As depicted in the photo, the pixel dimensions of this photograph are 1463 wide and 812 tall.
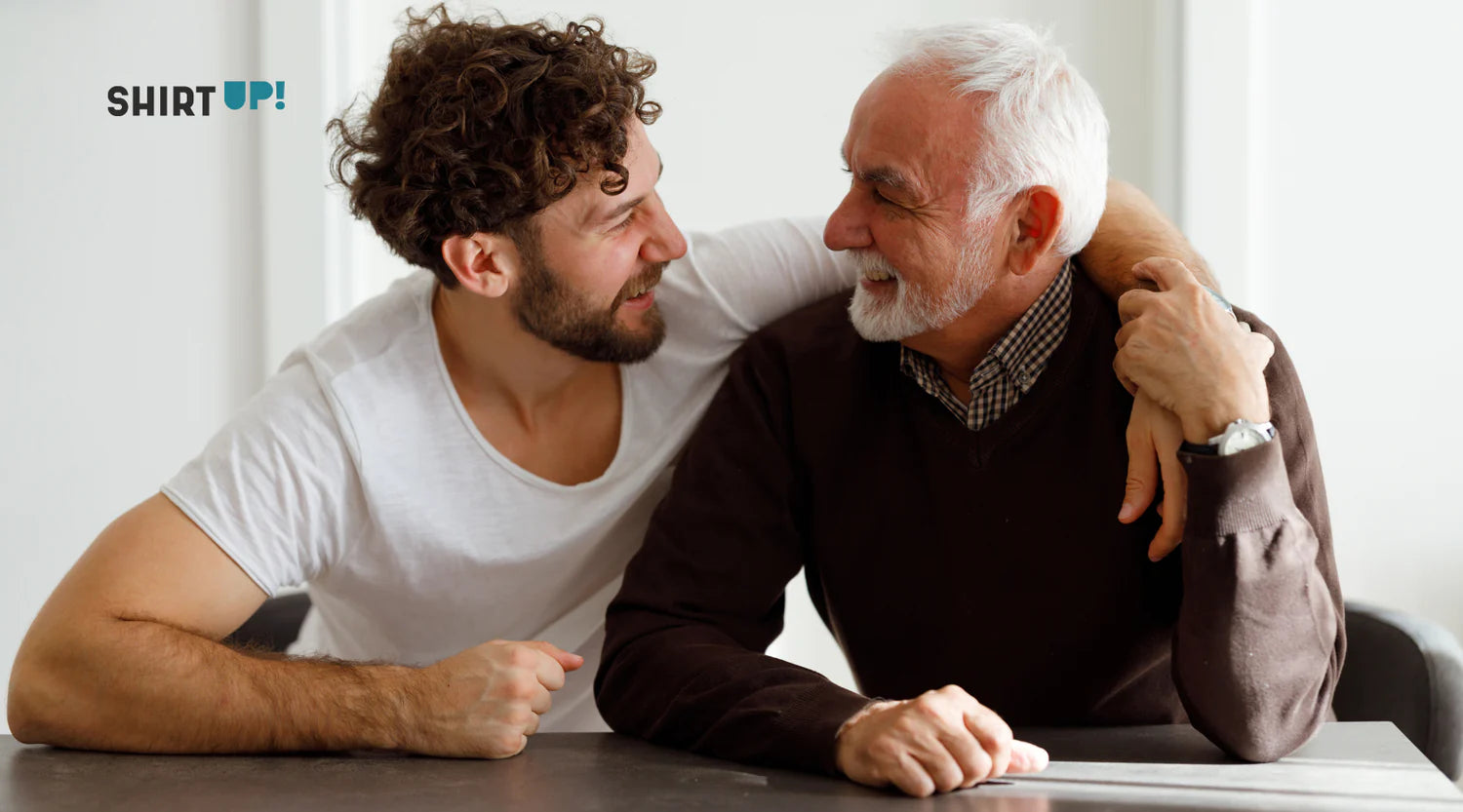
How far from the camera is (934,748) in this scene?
1265 mm

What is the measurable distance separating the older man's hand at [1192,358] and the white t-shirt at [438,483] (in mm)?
571

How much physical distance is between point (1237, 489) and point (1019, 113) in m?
0.58

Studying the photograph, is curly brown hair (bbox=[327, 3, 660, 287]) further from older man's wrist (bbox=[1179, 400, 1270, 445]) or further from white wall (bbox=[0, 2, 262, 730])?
white wall (bbox=[0, 2, 262, 730])

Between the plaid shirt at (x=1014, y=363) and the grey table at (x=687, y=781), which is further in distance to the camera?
the plaid shirt at (x=1014, y=363)

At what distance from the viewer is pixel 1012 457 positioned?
5.66 feet

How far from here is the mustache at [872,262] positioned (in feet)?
5.82

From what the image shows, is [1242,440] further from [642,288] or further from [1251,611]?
[642,288]

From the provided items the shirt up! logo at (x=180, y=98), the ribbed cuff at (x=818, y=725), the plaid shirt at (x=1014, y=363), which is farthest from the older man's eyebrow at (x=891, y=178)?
the shirt up! logo at (x=180, y=98)

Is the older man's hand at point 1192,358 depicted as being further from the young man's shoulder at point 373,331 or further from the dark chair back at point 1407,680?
the young man's shoulder at point 373,331

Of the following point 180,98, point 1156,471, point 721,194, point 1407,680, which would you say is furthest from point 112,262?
point 1407,680

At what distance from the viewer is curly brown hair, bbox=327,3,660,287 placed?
1.93 metres

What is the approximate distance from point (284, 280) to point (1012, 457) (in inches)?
73.4

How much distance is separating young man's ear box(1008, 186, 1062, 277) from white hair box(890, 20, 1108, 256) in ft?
0.04

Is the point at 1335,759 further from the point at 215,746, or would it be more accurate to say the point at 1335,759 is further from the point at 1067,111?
the point at 215,746
